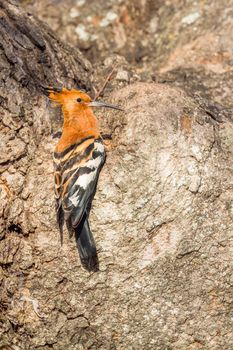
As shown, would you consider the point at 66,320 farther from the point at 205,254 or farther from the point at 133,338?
the point at 205,254

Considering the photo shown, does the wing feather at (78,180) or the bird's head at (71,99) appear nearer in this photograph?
the wing feather at (78,180)

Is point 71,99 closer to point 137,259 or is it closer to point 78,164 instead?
point 78,164

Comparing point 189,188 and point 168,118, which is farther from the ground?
point 168,118

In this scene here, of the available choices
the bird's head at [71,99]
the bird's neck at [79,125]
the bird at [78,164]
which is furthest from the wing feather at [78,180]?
the bird's head at [71,99]

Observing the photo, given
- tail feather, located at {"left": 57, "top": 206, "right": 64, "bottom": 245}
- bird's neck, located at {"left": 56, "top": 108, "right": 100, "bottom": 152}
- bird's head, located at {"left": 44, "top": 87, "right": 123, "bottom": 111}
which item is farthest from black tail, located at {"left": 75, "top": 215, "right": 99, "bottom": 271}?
bird's head, located at {"left": 44, "top": 87, "right": 123, "bottom": 111}

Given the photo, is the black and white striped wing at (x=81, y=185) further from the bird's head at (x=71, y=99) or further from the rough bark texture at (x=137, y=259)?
the bird's head at (x=71, y=99)

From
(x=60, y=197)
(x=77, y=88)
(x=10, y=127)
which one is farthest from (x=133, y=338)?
(x=77, y=88)

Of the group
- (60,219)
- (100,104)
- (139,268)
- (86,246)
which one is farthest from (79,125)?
(139,268)
